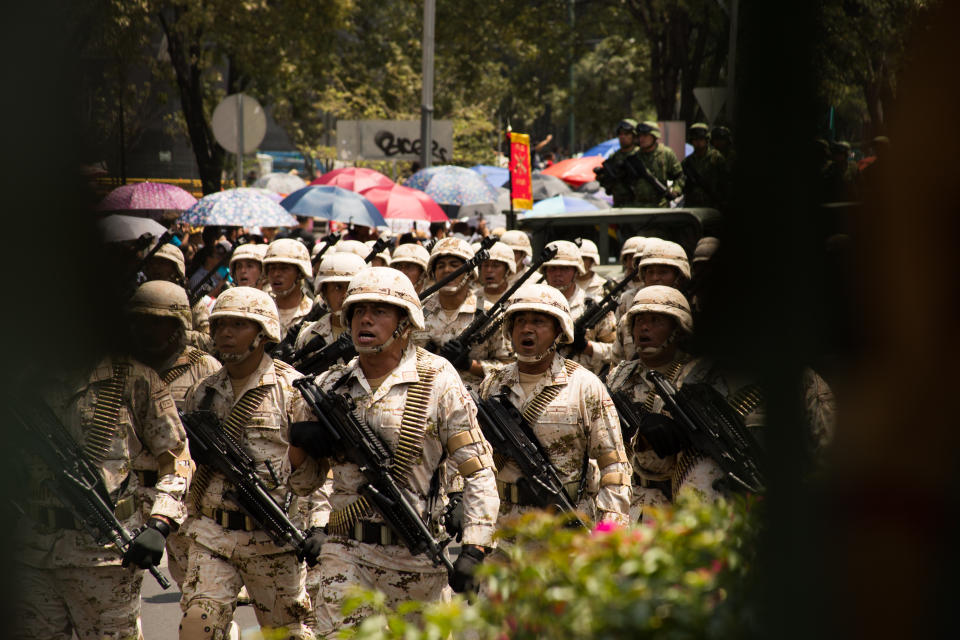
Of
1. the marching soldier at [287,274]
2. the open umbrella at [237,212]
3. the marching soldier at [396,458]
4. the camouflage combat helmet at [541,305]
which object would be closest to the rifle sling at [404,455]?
the marching soldier at [396,458]

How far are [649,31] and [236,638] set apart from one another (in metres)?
19.2

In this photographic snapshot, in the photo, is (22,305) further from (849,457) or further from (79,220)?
(849,457)

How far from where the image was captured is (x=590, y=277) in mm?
12523

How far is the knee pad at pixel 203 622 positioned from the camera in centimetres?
546

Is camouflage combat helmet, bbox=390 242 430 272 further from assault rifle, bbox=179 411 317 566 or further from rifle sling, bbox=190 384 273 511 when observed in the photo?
assault rifle, bbox=179 411 317 566

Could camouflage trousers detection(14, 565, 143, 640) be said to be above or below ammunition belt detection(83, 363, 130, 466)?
below

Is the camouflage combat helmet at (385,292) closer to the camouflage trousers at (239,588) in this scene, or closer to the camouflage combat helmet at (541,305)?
the camouflage combat helmet at (541,305)

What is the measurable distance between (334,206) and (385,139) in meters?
5.03

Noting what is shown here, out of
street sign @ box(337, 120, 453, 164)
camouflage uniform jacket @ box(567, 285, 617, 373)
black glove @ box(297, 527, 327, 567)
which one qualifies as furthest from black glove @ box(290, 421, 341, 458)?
street sign @ box(337, 120, 453, 164)

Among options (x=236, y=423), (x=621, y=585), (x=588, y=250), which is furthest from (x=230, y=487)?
(x=588, y=250)

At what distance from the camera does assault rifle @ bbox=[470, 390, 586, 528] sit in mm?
5914

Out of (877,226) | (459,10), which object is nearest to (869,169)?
(877,226)

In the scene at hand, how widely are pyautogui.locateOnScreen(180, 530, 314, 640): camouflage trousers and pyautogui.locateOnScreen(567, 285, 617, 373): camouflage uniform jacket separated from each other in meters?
3.59

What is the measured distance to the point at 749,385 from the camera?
1222mm
